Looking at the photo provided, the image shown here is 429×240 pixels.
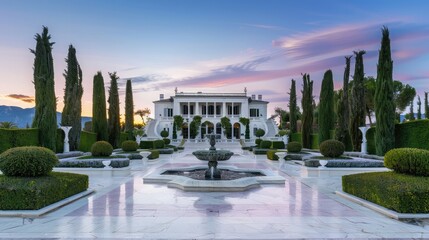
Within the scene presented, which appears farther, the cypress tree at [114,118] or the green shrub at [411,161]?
the cypress tree at [114,118]

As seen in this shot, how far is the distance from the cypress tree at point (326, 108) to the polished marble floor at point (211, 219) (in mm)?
16906

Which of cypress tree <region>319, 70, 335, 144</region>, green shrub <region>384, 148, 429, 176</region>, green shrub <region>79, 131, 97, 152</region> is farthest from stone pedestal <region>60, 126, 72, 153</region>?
green shrub <region>384, 148, 429, 176</region>

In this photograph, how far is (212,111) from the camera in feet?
211

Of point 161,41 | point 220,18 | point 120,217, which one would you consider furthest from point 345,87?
point 120,217

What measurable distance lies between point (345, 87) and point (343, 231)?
21.6 metres

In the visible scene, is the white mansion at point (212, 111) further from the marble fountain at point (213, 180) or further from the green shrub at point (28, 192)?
the green shrub at point (28, 192)

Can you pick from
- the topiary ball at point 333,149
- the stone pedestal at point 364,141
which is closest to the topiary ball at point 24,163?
the topiary ball at point 333,149

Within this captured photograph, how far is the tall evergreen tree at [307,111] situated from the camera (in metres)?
28.0

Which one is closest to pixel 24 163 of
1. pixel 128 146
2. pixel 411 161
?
pixel 411 161

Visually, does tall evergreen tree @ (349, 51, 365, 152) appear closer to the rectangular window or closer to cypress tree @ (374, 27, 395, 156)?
cypress tree @ (374, 27, 395, 156)

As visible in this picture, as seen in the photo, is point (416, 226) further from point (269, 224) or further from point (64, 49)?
point (64, 49)

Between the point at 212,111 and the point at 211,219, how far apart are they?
58036 millimetres

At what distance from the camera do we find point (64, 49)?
25.9 meters

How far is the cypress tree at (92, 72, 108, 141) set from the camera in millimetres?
26734
